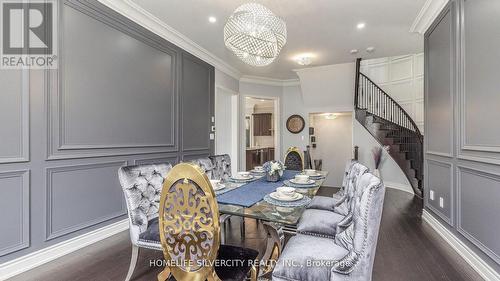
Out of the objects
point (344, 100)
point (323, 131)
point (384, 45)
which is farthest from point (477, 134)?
point (323, 131)

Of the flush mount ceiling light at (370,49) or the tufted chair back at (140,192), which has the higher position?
the flush mount ceiling light at (370,49)

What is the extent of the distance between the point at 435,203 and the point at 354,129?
2942 millimetres

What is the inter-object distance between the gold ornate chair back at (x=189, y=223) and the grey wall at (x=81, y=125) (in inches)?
67.3

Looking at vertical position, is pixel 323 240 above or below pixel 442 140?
below

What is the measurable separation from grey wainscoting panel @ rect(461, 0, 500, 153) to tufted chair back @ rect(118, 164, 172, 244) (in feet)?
9.17

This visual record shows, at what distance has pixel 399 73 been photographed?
521 centimetres

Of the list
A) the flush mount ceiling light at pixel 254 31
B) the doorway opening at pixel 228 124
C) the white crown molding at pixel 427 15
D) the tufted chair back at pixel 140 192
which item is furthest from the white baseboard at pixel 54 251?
the white crown molding at pixel 427 15

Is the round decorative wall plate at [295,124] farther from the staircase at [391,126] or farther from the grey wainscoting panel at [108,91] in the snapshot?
the grey wainscoting panel at [108,91]

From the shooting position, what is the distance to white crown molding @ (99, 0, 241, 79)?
2.77m

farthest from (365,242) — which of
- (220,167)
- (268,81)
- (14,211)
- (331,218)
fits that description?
(268,81)

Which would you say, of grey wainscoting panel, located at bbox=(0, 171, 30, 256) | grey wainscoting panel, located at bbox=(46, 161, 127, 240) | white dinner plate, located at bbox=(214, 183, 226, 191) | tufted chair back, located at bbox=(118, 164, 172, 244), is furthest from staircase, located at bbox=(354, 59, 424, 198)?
grey wainscoting panel, located at bbox=(0, 171, 30, 256)

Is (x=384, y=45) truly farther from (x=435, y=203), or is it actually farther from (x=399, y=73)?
(x=435, y=203)

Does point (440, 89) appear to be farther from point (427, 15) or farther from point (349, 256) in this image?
point (349, 256)

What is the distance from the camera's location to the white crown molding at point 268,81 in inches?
240
